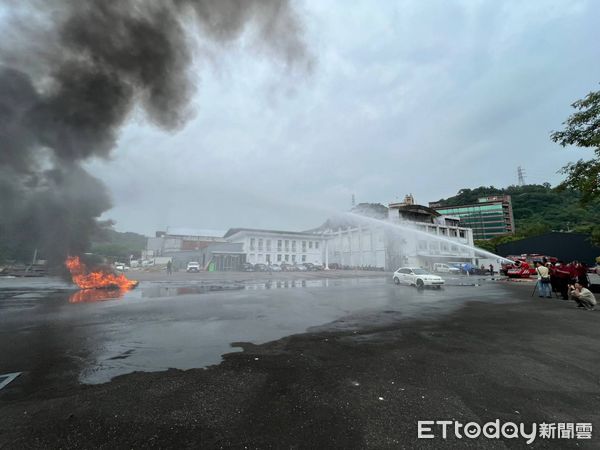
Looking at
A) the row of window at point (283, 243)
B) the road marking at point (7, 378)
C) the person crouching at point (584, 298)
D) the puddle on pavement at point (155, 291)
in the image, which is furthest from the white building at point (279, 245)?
the road marking at point (7, 378)

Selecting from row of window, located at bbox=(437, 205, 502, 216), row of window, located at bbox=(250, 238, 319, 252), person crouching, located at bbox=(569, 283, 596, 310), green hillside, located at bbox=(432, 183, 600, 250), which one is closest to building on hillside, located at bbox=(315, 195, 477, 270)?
row of window, located at bbox=(250, 238, 319, 252)

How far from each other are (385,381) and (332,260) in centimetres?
5694

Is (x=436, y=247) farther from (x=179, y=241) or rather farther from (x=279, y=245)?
(x=179, y=241)

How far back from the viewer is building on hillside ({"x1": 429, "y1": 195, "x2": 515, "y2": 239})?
325 feet

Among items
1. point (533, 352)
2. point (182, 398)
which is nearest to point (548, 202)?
point (533, 352)

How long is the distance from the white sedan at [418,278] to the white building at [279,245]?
3462 cm

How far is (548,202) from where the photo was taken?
305 ft

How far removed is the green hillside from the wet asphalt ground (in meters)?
58.9

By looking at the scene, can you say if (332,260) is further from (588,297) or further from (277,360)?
(277,360)

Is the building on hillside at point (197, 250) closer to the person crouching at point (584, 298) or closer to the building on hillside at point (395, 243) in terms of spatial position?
the building on hillside at point (395, 243)

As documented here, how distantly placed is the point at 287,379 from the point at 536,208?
126872mm

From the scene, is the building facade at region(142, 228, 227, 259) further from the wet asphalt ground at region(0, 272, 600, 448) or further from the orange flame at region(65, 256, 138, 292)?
the wet asphalt ground at region(0, 272, 600, 448)

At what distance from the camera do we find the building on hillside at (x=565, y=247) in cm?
3584

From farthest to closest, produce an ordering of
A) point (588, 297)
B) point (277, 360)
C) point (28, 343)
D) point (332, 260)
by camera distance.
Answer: point (332, 260)
point (588, 297)
point (28, 343)
point (277, 360)
